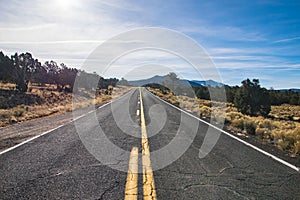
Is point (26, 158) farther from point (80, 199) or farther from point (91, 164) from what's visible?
point (80, 199)

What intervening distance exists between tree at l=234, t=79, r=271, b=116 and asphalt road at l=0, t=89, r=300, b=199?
2659 centimetres

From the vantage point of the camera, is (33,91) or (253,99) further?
(33,91)

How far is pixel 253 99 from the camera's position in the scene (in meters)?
33.4

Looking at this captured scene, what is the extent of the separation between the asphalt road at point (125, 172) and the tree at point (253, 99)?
26.6m

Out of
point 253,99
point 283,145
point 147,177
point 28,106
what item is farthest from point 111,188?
point 253,99

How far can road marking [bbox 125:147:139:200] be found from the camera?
166 inches

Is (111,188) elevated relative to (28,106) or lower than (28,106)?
elevated

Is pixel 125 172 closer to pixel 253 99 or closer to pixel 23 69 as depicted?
pixel 253 99

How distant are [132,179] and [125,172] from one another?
0.45 metres

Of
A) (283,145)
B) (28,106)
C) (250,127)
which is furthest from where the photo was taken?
(28,106)

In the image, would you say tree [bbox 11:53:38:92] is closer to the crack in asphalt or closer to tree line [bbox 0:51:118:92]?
tree line [bbox 0:51:118:92]

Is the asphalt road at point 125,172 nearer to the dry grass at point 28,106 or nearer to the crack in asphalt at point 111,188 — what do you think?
the crack in asphalt at point 111,188

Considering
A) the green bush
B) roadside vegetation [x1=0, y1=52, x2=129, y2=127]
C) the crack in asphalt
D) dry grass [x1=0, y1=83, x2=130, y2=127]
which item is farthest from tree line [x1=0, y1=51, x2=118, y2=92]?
the crack in asphalt

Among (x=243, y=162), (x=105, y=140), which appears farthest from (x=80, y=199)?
(x=105, y=140)
